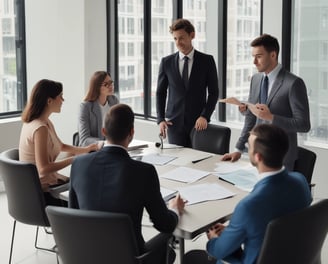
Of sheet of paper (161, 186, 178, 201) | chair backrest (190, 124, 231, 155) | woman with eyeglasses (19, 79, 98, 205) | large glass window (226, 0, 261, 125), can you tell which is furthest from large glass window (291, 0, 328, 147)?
woman with eyeglasses (19, 79, 98, 205)

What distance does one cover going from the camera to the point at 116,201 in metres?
2.21

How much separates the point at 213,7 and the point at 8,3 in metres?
2.36

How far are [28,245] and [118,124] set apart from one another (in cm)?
208

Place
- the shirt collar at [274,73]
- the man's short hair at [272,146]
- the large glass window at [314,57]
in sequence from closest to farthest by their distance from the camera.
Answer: the man's short hair at [272,146] < the shirt collar at [274,73] < the large glass window at [314,57]

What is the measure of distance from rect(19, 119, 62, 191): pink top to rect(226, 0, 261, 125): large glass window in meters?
2.55

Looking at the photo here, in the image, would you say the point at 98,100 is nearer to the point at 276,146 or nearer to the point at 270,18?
the point at 270,18

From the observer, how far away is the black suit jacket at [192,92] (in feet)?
13.6

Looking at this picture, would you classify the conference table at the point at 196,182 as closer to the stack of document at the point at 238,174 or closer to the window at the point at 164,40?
the stack of document at the point at 238,174

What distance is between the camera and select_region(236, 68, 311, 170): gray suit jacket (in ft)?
10.4

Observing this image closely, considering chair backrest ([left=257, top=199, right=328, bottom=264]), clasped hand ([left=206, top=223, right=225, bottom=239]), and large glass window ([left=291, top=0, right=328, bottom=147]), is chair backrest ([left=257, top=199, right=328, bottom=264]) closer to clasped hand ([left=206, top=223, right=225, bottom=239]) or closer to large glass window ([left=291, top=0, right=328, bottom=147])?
clasped hand ([left=206, top=223, right=225, bottom=239])

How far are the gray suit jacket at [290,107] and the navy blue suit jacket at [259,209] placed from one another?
1.04 m

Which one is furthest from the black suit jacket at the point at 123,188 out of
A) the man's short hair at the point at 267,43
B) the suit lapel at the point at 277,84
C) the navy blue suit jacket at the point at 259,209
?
the man's short hair at the point at 267,43

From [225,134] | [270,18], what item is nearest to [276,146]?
[225,134]

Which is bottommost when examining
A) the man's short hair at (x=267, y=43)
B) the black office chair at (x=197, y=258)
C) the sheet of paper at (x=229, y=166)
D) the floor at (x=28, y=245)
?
the floor at (x=28, y=245)
